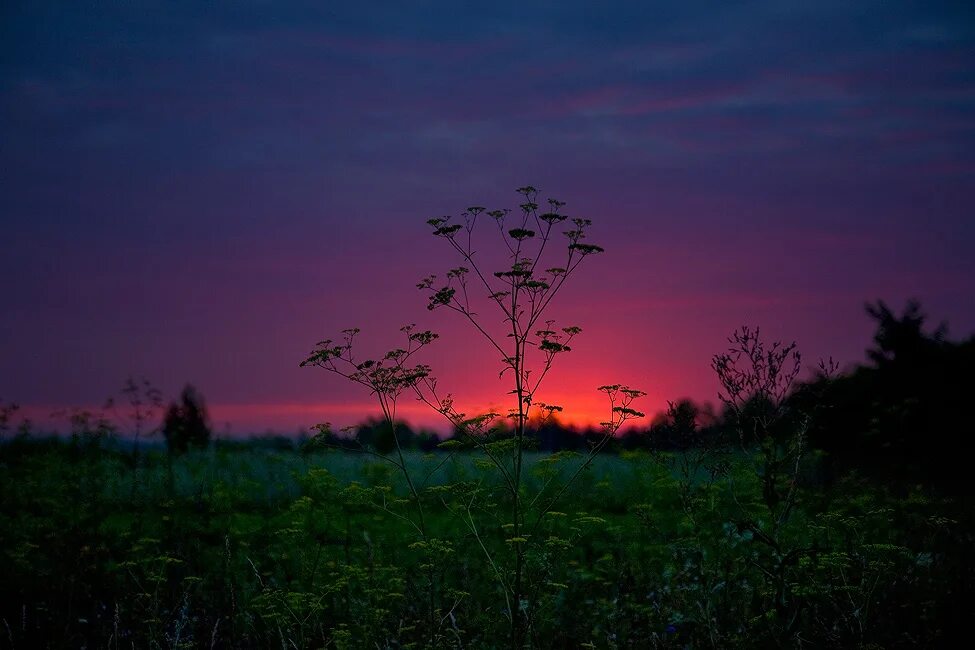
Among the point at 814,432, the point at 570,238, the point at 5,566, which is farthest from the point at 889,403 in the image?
the point at 5,566

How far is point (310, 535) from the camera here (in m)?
9.13

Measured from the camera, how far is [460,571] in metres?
8.15

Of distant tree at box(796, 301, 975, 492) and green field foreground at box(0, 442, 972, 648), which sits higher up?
distant tree at box(796, 301, 975, 492)

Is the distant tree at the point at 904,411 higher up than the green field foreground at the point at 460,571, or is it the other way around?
the distant tree at the point at 904,411

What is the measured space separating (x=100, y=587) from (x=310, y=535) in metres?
2.08

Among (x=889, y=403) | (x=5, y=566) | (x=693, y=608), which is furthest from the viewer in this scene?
(x=889, y=403)

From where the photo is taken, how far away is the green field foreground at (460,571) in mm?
6094

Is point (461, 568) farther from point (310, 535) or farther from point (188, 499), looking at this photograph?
point (188, 499)

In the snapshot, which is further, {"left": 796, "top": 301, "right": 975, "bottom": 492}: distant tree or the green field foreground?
{"left": 796, "top": 301, "right": 975, "bottom": 492}: distant tree

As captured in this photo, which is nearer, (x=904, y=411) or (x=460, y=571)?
(x=460, y=571)

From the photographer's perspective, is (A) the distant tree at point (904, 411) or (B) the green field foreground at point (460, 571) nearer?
(B) the green field foreground at point (460, 571)

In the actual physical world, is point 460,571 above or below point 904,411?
below

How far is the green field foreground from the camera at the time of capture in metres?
6.09

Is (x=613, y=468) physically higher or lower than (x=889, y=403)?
lower
